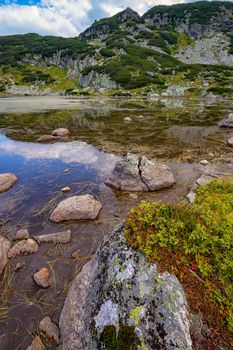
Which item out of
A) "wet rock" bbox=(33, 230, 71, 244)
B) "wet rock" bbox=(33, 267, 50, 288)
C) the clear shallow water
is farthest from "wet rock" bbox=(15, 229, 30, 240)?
"wet rock" bbox=(33, 267, 50, 288)

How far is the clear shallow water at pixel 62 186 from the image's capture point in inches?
209

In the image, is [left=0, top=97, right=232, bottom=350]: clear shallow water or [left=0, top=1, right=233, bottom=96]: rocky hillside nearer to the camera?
[left=0, top=97, right=232, bottom=350]: clear shallow water

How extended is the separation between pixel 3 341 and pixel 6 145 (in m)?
17.4

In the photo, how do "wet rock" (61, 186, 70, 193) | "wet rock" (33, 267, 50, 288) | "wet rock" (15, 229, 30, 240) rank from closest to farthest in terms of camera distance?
"wet rock" (33, 267, 50, 288), "wet rock" (15, 229, 30, 240), "wet rock" (61, 186, 70, 193)

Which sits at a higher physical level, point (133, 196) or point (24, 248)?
point (24, 248)

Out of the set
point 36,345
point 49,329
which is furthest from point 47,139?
point 36,345

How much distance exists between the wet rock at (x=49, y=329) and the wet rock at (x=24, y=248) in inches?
97.1

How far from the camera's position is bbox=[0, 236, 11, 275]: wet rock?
6.34m

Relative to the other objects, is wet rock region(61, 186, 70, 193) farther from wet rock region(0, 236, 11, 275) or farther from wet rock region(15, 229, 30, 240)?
wet rock region(0, 236, 11, 275)

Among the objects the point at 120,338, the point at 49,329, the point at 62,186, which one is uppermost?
the point at 120,338

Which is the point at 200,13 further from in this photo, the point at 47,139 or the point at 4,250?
the point at 4,250

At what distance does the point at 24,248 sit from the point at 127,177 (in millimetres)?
5695

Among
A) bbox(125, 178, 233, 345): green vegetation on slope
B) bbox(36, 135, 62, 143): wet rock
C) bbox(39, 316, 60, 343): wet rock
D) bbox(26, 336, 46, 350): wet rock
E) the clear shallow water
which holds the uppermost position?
bbox(125, 178, 233, 345): green vegetation on slope

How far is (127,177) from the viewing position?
1093 cm
